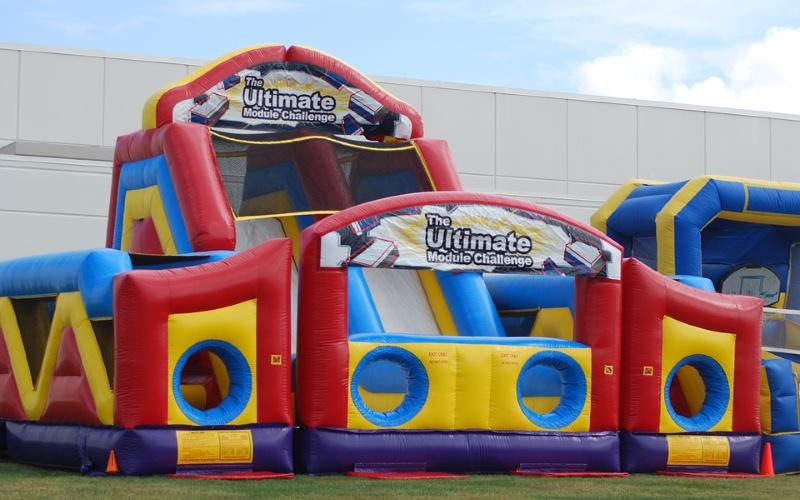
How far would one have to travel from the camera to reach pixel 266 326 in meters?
8.75

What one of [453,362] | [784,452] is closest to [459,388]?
[453,362]

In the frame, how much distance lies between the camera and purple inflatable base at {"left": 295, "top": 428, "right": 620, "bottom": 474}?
8.78m

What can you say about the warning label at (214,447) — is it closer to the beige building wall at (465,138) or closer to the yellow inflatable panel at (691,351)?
the yellow inflatable panel at (691,351)

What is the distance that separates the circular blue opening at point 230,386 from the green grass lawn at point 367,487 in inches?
20.2

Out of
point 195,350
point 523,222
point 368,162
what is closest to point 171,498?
point 195,350

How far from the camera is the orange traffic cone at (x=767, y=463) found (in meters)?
10.2

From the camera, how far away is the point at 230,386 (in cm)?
875

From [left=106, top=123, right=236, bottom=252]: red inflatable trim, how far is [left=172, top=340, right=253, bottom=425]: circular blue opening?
1577 millimetres

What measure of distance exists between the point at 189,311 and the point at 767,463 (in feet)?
15.3

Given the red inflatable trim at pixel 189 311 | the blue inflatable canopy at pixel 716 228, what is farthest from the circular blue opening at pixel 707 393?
the blue inflatable canopy at pixel 716 228

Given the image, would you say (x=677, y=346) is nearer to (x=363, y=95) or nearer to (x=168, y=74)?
(x=363, y=95)

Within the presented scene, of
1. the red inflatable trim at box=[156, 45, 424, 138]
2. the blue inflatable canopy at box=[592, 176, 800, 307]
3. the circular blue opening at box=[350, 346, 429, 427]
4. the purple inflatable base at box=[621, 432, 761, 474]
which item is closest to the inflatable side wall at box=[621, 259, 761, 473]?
the purple inflatable base at box=[621, 432, 761, 474]

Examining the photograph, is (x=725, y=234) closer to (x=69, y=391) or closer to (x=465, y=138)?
(x=465, y=138)

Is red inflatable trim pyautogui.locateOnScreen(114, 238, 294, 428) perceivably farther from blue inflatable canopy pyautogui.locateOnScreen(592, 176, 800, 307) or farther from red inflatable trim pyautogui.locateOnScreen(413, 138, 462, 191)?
blue inflatable canopy pyautogui.locateOnScreen(592, 176, 800, 307)
